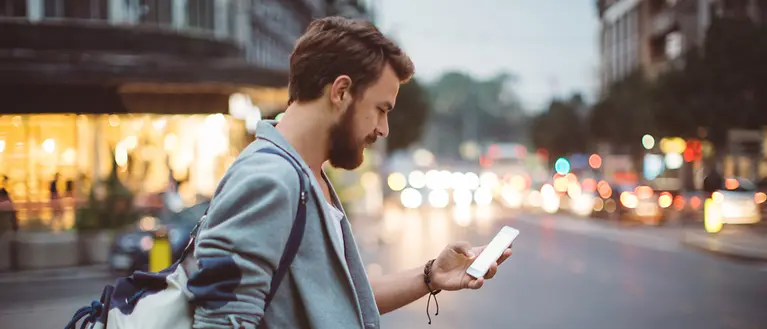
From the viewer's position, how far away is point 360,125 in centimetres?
249

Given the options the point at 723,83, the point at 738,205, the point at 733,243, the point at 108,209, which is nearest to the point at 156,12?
the point at 108,209

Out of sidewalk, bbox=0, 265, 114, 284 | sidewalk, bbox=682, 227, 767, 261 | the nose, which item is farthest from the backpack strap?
sidewalk, bbox=682, 227, 767, 261

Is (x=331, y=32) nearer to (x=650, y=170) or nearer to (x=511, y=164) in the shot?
(x=650, y=170)

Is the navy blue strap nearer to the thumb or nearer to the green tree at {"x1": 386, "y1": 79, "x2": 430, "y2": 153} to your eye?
the thumb

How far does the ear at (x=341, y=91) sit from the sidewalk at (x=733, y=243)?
776 inches

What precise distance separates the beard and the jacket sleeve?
0.25m

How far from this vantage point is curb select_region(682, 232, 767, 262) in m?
20.9

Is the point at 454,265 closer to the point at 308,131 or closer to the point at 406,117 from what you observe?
the point at 308,131

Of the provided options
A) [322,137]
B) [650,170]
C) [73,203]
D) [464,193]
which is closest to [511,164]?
[650,170]

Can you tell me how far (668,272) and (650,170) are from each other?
46899 mm

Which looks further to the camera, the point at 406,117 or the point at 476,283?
the point at 406,117

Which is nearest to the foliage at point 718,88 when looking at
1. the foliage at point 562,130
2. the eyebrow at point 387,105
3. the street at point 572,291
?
the street at point 572,291

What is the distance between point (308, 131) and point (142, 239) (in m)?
15.8

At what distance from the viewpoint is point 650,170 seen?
209 ft
